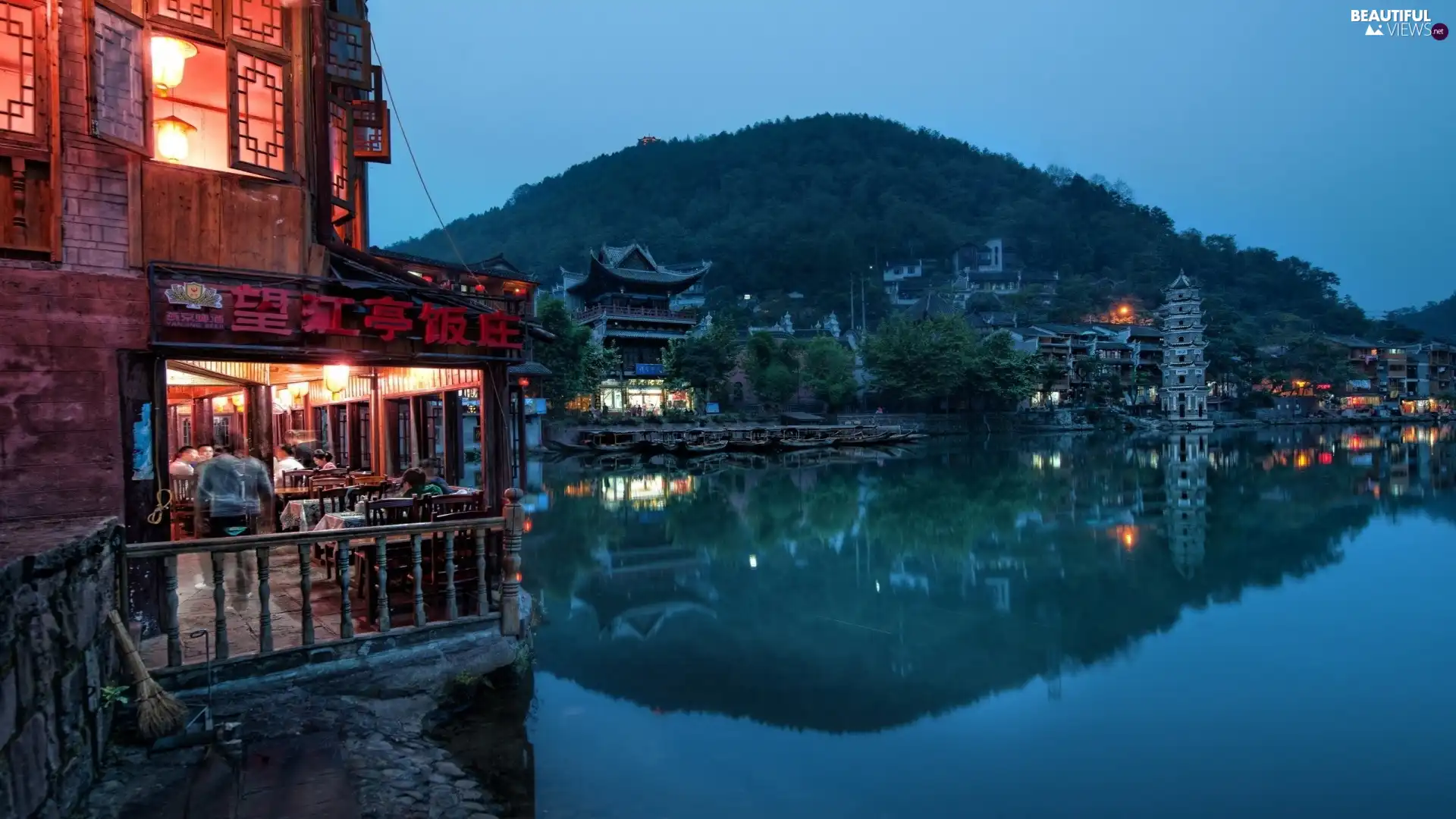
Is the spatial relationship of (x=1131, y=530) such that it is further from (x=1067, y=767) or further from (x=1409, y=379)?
(x=1409, y=379)

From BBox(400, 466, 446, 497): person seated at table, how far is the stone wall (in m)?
3.02

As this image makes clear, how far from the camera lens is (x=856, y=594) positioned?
10203mm

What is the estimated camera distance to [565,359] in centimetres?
3441

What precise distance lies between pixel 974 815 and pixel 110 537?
5.20 m

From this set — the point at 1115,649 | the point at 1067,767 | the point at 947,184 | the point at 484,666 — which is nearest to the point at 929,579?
the point at 1115,649

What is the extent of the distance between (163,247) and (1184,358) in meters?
60.8

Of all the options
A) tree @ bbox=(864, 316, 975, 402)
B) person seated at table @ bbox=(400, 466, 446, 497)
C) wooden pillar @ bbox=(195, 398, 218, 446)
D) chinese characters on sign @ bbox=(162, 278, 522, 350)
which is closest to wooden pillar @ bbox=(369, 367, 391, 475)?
wooden pillar @ bbox=(195, 398, 218, 446)

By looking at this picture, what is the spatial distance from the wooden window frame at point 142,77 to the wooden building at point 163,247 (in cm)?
1

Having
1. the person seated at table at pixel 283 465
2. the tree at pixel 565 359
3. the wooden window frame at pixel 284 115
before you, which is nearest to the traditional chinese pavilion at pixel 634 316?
the tree at pixel 565 359

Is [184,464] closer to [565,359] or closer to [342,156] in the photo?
[342,156]

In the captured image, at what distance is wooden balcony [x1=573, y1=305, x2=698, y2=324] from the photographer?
42000 millimetres

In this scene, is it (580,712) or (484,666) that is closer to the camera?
(484,666)

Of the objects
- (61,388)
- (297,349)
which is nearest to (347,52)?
(297,349)

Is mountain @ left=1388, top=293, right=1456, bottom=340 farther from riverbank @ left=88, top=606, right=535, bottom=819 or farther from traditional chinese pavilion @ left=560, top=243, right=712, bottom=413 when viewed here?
riverbank @ left=88, top=606, right=535, bottom=819
